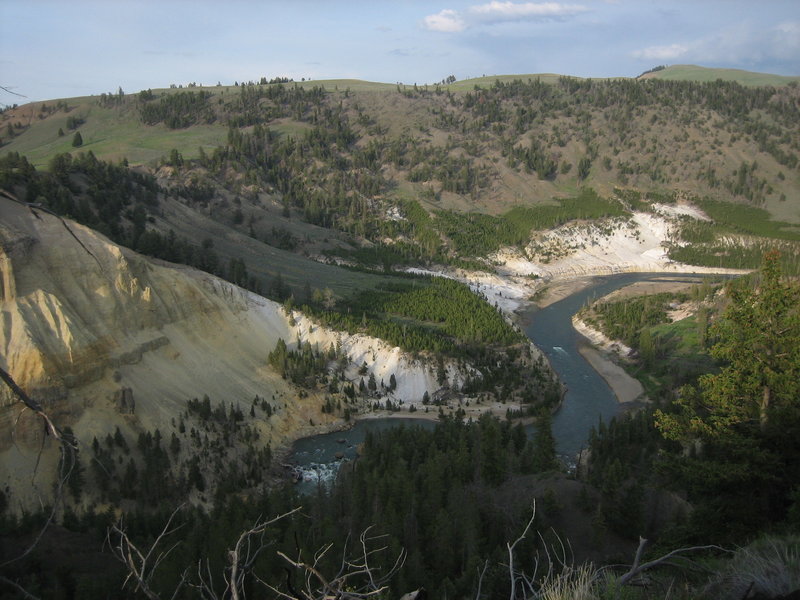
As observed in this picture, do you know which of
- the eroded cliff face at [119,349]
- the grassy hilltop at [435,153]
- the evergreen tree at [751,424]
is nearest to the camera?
the evergreen tree at [751,424]

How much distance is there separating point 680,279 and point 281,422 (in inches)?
3118

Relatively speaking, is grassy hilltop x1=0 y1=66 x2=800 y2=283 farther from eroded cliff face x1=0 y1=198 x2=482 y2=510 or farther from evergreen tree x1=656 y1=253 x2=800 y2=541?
evergreen tree x1=656 y1=253 x2=800 y2=541

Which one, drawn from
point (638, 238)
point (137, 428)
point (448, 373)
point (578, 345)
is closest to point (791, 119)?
point (638, 238)

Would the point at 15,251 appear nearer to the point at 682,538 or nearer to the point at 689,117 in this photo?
the point at 682,538

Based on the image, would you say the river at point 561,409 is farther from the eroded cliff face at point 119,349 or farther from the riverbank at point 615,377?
the eroded cliff face at point 119,349

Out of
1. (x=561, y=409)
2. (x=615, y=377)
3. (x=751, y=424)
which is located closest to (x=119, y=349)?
(x=561, y=409)

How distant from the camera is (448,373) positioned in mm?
53031

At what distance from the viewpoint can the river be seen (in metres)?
41.3

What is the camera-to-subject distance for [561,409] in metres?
50.7

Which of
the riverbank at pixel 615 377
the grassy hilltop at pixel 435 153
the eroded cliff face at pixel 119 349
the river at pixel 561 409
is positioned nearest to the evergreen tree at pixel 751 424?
the river at pixel 561 409

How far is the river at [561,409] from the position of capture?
135 ft

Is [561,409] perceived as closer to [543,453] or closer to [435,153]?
[543,453]

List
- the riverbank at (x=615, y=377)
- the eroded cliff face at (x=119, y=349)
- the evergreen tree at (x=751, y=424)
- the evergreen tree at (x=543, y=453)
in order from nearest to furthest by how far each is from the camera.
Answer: the evergreen tree at (x=751, y=424) → the eroded cliff face at (x=119, y=349) → the evergreen tree at (x=543, y=453) → the riverbank at (x=615, y=377)

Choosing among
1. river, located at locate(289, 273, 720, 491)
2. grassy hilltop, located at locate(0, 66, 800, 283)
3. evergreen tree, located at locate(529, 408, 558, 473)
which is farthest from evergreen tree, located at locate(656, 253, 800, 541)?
grassy hilltop, located at locate(0, 66, 800, 283)
